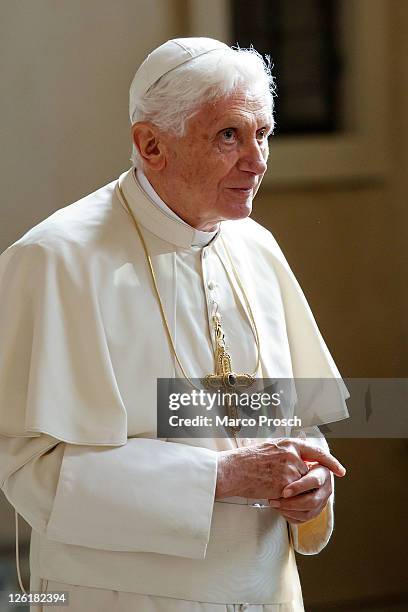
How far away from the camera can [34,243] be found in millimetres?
2719

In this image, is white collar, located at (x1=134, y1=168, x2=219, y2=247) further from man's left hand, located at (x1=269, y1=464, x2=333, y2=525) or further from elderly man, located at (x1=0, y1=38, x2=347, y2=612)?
man's left hand, located at (x1=269, y1=464, x2=333, y2=525)

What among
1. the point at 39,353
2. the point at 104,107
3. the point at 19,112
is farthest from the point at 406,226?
the point at 39,353

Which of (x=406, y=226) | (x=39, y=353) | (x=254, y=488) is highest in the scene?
(x=39, y=353)

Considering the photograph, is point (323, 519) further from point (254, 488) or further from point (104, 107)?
point (104, 107)

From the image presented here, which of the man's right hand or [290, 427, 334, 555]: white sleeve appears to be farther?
[290, 427, 334, 555]: white sleeve

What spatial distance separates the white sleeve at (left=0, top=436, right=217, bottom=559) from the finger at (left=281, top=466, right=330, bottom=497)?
0.58 ft

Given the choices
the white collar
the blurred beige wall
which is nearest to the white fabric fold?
the white collar

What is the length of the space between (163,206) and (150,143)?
17cm

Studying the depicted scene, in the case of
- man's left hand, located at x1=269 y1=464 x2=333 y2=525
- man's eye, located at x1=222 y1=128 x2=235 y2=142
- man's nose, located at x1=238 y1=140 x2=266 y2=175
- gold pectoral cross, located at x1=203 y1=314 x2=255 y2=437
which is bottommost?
man's left hand, located at x1=269 y1=464 x2=333 y2=525

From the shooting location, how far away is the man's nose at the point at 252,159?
9.09 ft

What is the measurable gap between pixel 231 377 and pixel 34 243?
592 mm

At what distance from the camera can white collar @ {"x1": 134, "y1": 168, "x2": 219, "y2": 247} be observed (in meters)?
2.88

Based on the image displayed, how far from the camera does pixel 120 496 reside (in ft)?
8.40

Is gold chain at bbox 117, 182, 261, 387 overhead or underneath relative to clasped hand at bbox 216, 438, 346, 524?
overhead
